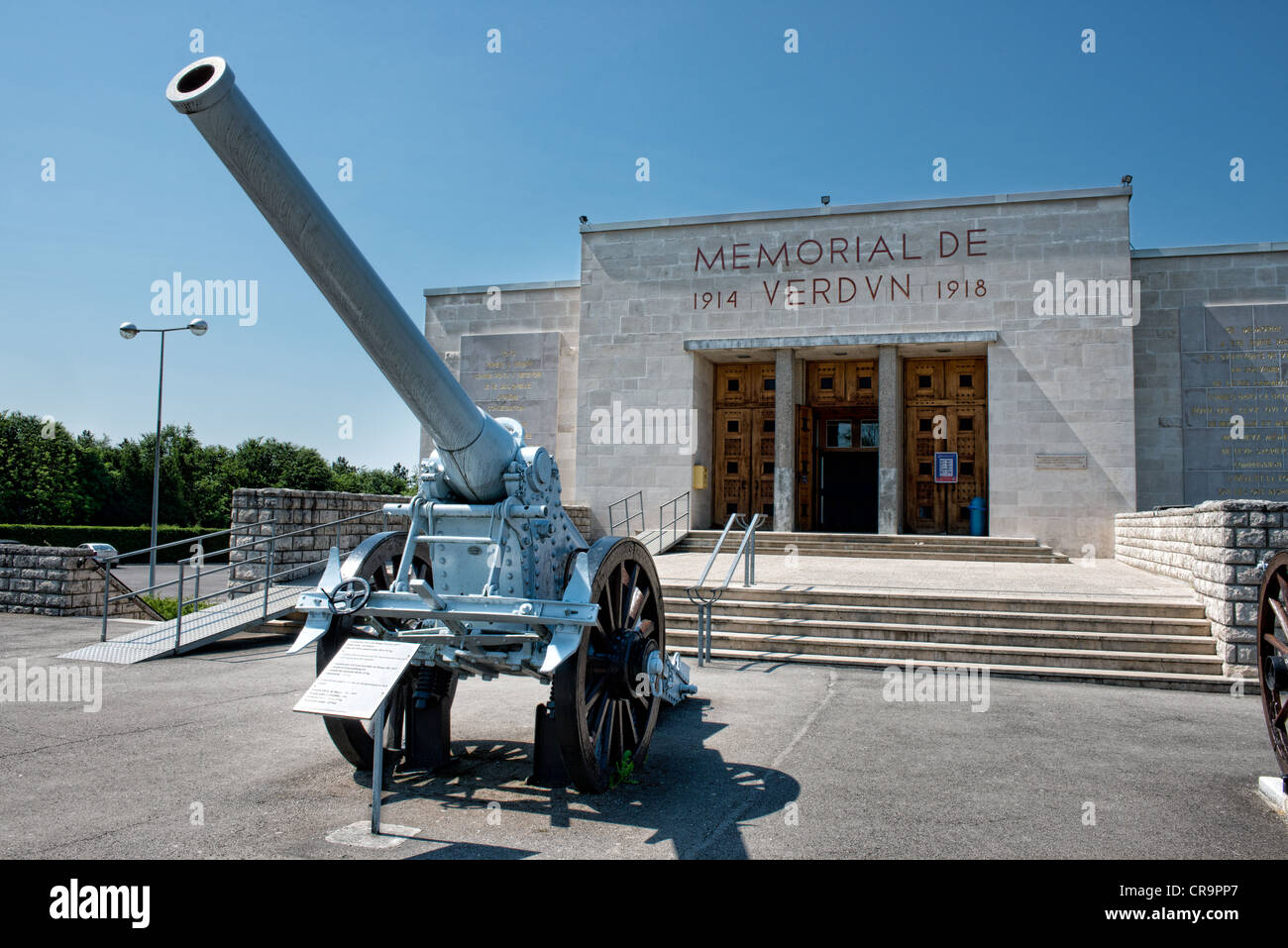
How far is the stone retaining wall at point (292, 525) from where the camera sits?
1245 centimetres

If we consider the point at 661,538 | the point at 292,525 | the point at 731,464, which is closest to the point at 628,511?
the point at 661,538

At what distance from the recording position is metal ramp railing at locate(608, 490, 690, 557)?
19234 mm

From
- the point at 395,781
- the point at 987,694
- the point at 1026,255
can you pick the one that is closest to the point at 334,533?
the point at 395,781

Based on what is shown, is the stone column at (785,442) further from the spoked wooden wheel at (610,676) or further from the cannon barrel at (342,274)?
the cannon barrel at (342,274)

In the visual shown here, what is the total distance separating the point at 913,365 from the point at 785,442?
3.85m

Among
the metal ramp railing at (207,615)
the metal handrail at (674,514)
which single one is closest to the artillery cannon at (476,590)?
the metal ramp railing at (207,615)

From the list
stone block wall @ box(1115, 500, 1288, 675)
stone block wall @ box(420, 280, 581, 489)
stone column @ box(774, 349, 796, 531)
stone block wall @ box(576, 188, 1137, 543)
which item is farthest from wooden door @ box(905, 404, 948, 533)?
stone block wall @ box(1115, 500, 1288, 675)

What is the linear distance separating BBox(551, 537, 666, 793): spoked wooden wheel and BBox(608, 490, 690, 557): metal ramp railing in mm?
12938

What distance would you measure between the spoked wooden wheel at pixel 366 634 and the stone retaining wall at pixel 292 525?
244 inches

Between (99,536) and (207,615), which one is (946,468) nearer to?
(207,615)

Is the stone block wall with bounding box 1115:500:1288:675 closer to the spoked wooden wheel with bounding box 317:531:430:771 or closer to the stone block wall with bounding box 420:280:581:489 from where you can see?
the spoked wooden wheel with bounding box 317:531:430:771

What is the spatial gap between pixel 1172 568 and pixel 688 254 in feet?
40.3

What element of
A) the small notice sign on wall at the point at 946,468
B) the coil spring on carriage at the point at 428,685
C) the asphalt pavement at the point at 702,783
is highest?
the small notice sign on wall at the point at 946,468

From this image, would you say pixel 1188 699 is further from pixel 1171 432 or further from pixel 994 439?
pixel 1171 432
